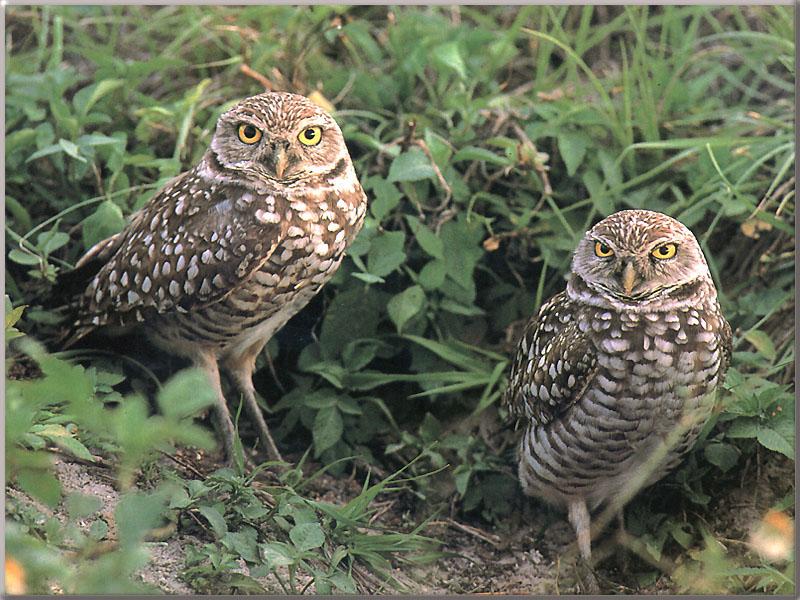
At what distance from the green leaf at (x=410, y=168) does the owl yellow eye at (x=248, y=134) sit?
2.10 ft

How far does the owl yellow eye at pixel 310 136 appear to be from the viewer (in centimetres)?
253

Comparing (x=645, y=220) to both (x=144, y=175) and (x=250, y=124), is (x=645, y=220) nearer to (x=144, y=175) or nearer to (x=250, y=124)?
(x=250, y=124)

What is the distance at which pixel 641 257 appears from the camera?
7.54 feet

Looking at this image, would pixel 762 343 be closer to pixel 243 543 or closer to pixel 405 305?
pixel 405 305

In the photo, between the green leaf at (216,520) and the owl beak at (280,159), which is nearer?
the green leaf at (216,520)

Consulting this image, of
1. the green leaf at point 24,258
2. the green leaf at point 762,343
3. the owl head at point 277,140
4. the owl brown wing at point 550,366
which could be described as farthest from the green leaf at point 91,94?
the green leaf at point 762,343

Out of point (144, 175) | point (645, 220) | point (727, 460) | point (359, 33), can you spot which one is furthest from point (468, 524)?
point (359, 33)

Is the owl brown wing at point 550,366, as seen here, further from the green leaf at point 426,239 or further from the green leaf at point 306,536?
the green leaf at point 306,536

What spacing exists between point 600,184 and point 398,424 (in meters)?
1.15

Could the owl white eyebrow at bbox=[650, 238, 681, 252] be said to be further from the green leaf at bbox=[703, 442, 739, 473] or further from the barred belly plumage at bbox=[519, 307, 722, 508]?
the green leaf at bbox=[703, 442, 739, 473]

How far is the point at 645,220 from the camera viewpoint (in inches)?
91.9

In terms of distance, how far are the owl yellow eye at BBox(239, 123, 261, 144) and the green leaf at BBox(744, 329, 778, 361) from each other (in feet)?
5.43

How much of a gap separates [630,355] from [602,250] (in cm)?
28

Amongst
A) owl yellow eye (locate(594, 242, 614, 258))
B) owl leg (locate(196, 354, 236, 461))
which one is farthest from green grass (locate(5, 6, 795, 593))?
owl yellow eye (locate(594, 242, 614, 258))
